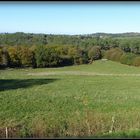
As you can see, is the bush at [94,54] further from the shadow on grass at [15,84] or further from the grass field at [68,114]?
the shadow on grass at [15,84]

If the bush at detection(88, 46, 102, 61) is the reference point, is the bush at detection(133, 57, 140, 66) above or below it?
below

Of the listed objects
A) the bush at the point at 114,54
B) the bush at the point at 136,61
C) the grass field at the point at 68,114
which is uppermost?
the grass field at the point at 68,114

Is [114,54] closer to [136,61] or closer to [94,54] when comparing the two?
[94,54]

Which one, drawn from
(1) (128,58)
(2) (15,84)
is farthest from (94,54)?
(2) (15,84)

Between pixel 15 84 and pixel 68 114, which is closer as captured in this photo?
pixel 68 114

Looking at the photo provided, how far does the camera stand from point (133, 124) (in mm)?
10766

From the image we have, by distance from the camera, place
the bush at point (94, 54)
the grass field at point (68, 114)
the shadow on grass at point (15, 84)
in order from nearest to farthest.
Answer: the grass field at point (68, 114) → the shadow on grass at point (15, 84) → the bush at point (94, 54)

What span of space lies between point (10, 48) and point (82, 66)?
63.4ft

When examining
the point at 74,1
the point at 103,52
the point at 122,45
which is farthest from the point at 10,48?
the point at 74,1

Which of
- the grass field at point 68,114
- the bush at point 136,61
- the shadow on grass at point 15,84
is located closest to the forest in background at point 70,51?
the bush at point 136,61

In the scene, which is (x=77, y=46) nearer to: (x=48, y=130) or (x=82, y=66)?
(x=82, y=66)

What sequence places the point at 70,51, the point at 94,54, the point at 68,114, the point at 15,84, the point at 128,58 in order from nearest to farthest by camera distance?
the point at 68,114 < the point at 15,84 < the point at 70,51 < the point at 128,58 < the point at 94,54

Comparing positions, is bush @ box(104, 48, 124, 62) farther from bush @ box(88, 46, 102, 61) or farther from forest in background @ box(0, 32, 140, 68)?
bush @ box(88, 46, 102, 61)

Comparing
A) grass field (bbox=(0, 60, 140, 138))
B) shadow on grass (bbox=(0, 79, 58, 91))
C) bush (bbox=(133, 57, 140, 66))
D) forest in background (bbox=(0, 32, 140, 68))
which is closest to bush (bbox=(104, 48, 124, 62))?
forest in background (bbox=(0, 32, 140, 68))
